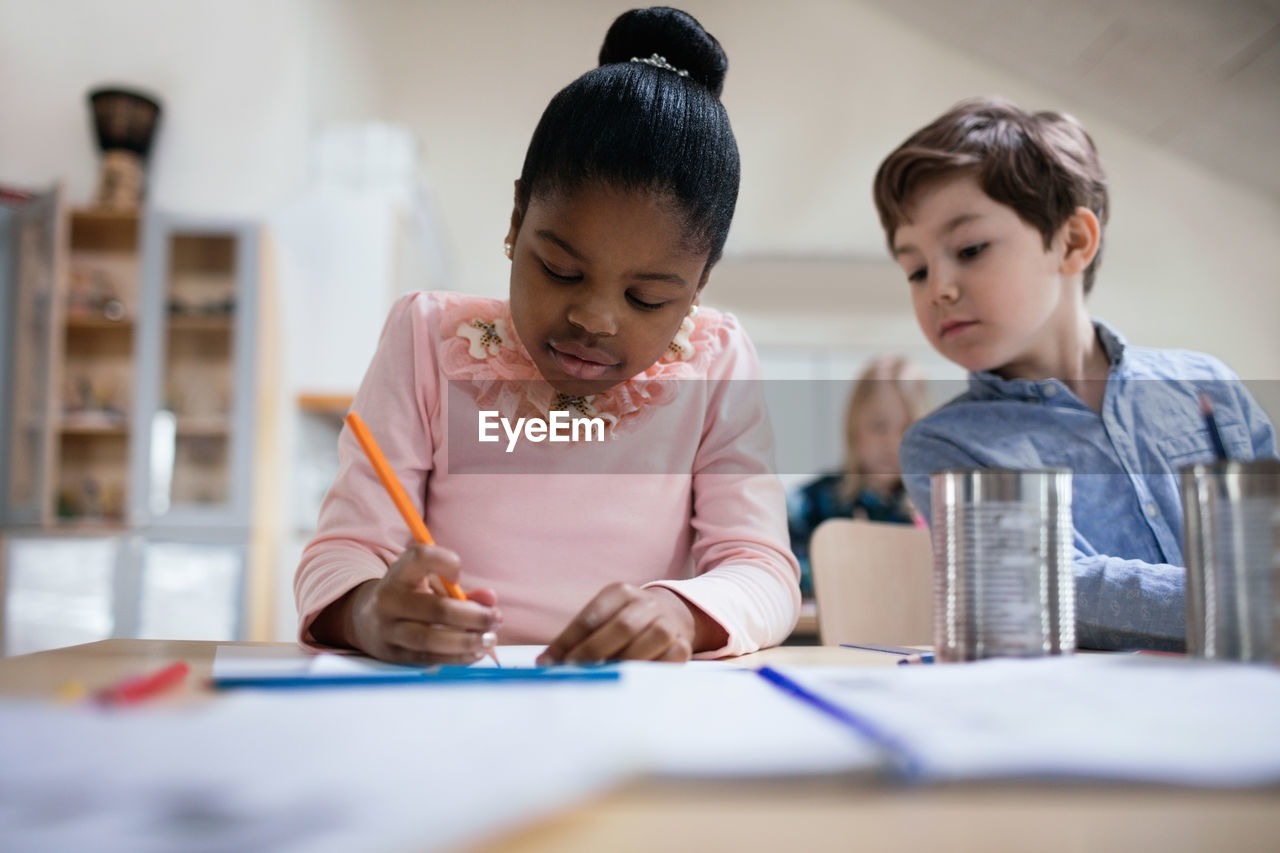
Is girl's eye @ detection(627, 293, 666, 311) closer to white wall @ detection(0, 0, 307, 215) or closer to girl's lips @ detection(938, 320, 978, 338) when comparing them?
girl's lips @ detection(938, 320, 978, 338)

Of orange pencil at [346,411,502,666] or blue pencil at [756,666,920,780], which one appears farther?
orange pencil at [346,411,502,666]

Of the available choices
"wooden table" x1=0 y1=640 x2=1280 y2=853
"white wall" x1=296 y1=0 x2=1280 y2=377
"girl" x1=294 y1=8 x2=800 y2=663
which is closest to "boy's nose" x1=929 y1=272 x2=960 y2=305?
"girl" x1=294 y1=8 x2=800 y2=663

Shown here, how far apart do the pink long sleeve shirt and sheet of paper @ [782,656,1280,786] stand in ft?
1.24

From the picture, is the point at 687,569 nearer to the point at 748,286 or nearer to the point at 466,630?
the point at 466,630

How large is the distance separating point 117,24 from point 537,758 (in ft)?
12.7

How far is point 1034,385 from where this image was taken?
103cm

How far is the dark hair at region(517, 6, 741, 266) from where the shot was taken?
2.47 ft

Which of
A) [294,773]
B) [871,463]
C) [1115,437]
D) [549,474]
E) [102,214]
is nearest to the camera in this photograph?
[294,773]

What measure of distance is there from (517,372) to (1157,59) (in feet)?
12.0

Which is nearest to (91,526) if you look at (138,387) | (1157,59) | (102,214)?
(138,387)

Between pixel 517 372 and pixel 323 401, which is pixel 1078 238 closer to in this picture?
pixel 517 372

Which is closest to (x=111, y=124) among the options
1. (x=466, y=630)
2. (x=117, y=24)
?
(x=117, y=24)

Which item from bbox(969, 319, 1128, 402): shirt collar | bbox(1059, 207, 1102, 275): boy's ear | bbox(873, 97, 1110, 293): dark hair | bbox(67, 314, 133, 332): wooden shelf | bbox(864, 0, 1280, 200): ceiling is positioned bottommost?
bbox(969, 319, 1128, 402): shirt collar

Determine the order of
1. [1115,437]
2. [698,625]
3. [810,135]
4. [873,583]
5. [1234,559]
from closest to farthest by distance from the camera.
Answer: [1234,559] < [698,625] < [1115,437] < [873,583] < [810,135]
